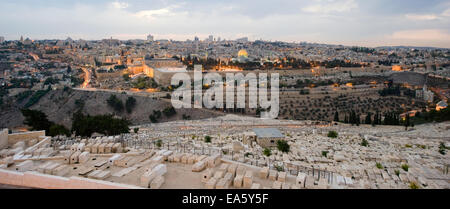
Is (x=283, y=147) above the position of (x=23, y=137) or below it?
below

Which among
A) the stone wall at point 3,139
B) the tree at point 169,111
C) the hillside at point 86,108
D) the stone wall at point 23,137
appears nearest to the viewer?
the stone wall at point 3,139

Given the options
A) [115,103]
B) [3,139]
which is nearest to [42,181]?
[3,139]

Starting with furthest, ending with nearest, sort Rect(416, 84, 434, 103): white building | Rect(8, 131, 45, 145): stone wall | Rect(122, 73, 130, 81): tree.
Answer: Rect(122, 73, 130, 81): tree
Rect(416, 84, 434, 103): white building
Rect(8, 131, 45, 145): stone wall

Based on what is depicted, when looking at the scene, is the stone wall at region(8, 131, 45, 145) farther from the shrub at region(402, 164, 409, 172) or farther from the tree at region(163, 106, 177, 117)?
the tree at region(163, 106, 177, 117)

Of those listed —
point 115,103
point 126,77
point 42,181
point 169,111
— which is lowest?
point 169,111

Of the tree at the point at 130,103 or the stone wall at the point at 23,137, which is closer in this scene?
the stone wall at the point at 23,137

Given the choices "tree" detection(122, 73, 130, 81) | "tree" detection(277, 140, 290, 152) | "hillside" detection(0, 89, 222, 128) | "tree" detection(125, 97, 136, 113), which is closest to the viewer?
"tree" detection(277, 140, 290, 152)

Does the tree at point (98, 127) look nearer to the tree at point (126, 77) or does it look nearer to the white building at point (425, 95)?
the tree at point (126, 77)

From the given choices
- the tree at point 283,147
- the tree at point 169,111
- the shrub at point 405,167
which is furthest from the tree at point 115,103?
the shrub at point 405,167

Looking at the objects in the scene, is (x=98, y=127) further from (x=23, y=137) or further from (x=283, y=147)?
(x=283, y=147)

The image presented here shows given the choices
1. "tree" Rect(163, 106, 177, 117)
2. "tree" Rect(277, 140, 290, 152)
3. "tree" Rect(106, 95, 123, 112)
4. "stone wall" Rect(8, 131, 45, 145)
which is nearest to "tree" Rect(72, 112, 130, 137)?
"stone wall" Rect(8, 131, 45, 145)

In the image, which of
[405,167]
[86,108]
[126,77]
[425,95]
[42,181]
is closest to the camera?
[42,181]
